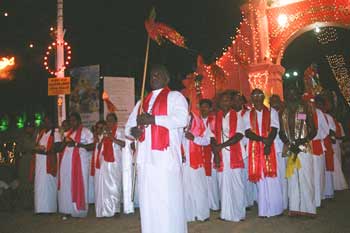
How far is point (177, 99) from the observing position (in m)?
5.06

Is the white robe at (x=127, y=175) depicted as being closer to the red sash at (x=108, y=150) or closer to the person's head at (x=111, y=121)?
the red sash at (x=108, y=150)

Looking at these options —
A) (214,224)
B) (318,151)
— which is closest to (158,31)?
(214,224)

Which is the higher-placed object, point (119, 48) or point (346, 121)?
point (119, 48)

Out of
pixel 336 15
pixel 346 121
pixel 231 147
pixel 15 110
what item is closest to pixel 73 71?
pixel 231 147

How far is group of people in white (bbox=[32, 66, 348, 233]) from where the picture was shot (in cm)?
494

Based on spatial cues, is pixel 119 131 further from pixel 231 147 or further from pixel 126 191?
pixel 231 147

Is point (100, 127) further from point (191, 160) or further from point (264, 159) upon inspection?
point (264, 159)

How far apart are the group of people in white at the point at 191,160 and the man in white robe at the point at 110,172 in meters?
0.02

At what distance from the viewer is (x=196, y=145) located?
7.57m

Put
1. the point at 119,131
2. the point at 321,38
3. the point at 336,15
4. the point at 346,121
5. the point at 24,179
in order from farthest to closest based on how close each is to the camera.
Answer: the point at 321,38 → the point at 346,121 → the point at 336,15 → the point at 24,179 → the point at 119,131

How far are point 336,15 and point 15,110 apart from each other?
24265 mm

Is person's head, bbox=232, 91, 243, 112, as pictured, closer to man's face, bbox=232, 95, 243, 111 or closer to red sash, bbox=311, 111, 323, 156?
man's face, bbox=232, 95, 243, 111

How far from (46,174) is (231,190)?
14.2ft

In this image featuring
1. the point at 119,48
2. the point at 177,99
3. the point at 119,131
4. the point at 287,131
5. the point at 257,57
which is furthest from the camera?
the point at 119,48
